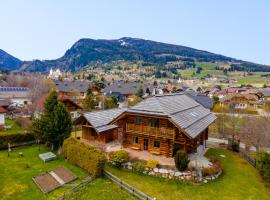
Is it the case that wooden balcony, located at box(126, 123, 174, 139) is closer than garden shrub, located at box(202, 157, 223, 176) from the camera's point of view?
No

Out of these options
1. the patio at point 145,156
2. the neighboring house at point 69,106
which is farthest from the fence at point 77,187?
the neighboring house at point 69,106

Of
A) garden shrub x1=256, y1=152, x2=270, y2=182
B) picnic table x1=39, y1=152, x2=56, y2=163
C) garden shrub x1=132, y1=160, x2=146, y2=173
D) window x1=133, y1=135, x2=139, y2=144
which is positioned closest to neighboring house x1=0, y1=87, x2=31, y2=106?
picnic table x1=39, y1=152, x2=56, y2=163

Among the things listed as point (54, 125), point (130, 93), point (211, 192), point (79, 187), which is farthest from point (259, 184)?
point (130, 93)

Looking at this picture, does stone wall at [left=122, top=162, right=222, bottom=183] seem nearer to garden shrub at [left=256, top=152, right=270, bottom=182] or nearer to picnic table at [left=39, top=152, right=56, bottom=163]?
garden shrub at [left=256, top=152, right=270, bottom=182]

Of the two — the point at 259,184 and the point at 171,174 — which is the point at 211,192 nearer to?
the point at 171,174

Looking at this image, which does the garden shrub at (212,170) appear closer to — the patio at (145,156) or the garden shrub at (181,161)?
the garden shrub at (181,161)

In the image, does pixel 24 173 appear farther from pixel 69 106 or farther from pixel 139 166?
pixel 69 106
